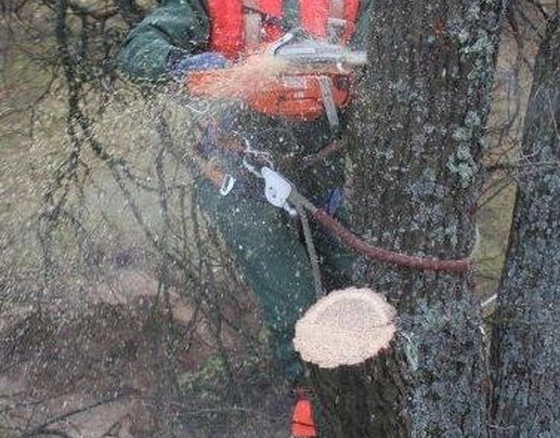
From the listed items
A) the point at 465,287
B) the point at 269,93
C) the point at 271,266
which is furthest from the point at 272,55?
the point at 465,287

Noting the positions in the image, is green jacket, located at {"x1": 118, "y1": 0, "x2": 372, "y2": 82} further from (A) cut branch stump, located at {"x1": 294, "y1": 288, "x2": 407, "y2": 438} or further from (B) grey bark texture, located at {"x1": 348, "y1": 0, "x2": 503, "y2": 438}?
(A) cut branch stump, located at {"x1": 294, "y1": 288, "x2": 407, "y2": 438}

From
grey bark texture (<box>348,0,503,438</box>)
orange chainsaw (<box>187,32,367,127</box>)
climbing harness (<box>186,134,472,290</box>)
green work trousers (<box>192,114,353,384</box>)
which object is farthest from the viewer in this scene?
green work trousers (<box>192,114,353,384</box>)

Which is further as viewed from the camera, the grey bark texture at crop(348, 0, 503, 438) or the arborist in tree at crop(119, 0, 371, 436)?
the arborist in tree at crop(119, 0, 371, 436)

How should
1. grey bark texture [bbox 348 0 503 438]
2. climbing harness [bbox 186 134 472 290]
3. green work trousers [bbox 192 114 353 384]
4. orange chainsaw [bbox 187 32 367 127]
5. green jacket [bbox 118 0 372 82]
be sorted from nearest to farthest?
grey bark texture [bbox 348 0 503 438]
climbing harness [bbox 186 134 472 290]
orange chainsaw [bbox 187 32 367 127]
green jacket [bbox 118 0 372 82]
green work trousers [bbox 192 114 353 384]

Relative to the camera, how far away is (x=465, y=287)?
2242 mm

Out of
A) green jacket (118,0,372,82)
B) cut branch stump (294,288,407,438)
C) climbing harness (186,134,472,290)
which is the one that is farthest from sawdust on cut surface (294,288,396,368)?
green jacket (118,0,372,82)

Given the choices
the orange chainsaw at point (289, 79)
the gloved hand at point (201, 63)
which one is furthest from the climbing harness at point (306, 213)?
the gloved hand at point (201, 63)

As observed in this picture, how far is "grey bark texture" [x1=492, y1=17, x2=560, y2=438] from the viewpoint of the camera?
280 centimetres

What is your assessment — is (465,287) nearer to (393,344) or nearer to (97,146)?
(393,344)

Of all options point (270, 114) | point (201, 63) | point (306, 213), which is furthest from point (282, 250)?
point (201, 63)

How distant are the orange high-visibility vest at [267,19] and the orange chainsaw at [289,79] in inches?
5.5

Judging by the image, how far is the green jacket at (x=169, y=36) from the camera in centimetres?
298

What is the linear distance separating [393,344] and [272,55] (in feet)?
3.59

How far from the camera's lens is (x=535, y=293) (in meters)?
2.84
